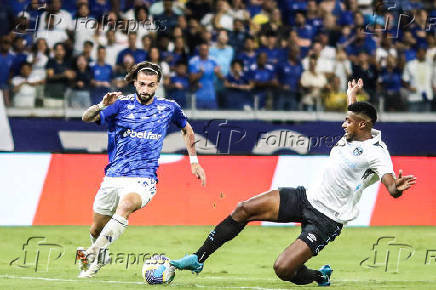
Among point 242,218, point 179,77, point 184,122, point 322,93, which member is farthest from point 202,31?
point 242,218

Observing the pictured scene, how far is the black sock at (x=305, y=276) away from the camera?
9.32 m

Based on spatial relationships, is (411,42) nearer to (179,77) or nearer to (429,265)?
(179,77)

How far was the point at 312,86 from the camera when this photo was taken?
55.8ft

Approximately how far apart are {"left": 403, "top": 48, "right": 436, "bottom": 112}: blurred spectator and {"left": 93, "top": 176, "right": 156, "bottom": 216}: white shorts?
8.23 meters

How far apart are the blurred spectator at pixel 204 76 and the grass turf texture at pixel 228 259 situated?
→ 244 centimetres

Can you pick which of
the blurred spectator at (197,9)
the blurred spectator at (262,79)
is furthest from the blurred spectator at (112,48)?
the blurred spectator at (262,79)

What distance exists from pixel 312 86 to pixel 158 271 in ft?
27.9

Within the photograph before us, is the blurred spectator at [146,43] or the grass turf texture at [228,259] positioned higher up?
→ the blurred spectator at [146,43]

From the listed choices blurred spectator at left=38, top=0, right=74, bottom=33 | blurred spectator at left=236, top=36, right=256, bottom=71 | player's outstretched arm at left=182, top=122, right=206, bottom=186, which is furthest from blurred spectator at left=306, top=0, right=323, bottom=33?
player's outstretched arm at left=182, top=122, right=206, bottom=186

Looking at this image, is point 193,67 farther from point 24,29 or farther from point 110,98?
point 110,98

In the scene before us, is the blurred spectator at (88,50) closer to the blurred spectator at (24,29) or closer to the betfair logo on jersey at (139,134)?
the blurred spectator at (24,29)

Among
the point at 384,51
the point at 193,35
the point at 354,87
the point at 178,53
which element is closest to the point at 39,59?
the point at 178,53

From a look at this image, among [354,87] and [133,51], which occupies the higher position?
[354,87]

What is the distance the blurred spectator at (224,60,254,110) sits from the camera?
1625cm
